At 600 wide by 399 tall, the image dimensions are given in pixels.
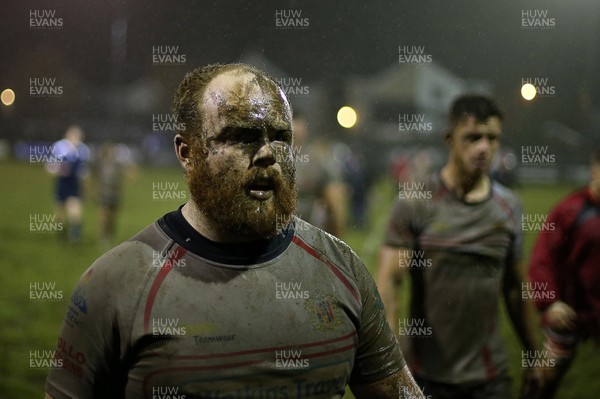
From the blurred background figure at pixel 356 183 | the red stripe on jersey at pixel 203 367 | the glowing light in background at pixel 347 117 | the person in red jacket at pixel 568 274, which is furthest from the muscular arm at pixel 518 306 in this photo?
the blurred background figure at pixel 356 183

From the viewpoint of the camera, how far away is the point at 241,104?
1684mm

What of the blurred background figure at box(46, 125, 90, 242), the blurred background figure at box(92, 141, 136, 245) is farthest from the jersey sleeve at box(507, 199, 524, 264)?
the blurred background figure at box(92, 141, 136, 245)

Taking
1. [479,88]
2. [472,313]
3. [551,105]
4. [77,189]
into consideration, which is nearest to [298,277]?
[472,313]

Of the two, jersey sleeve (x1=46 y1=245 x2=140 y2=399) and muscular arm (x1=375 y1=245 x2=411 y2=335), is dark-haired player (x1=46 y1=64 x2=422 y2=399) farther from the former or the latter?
muscular arm (x1=375 y1=245 x2=411 y2=335)

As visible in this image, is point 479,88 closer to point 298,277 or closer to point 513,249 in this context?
point 513,249

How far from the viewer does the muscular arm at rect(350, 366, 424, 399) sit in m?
1.79

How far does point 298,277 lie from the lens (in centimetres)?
172

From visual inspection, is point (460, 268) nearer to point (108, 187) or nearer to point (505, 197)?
point (505, 197)

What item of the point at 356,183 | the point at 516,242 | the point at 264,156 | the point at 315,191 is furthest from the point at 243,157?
the point at 356,183

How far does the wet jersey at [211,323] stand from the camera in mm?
1556

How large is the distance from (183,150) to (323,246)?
0.44 m

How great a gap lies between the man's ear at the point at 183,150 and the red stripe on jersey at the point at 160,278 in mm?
244

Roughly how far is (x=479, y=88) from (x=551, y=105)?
1407 mm

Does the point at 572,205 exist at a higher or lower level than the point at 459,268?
higher
